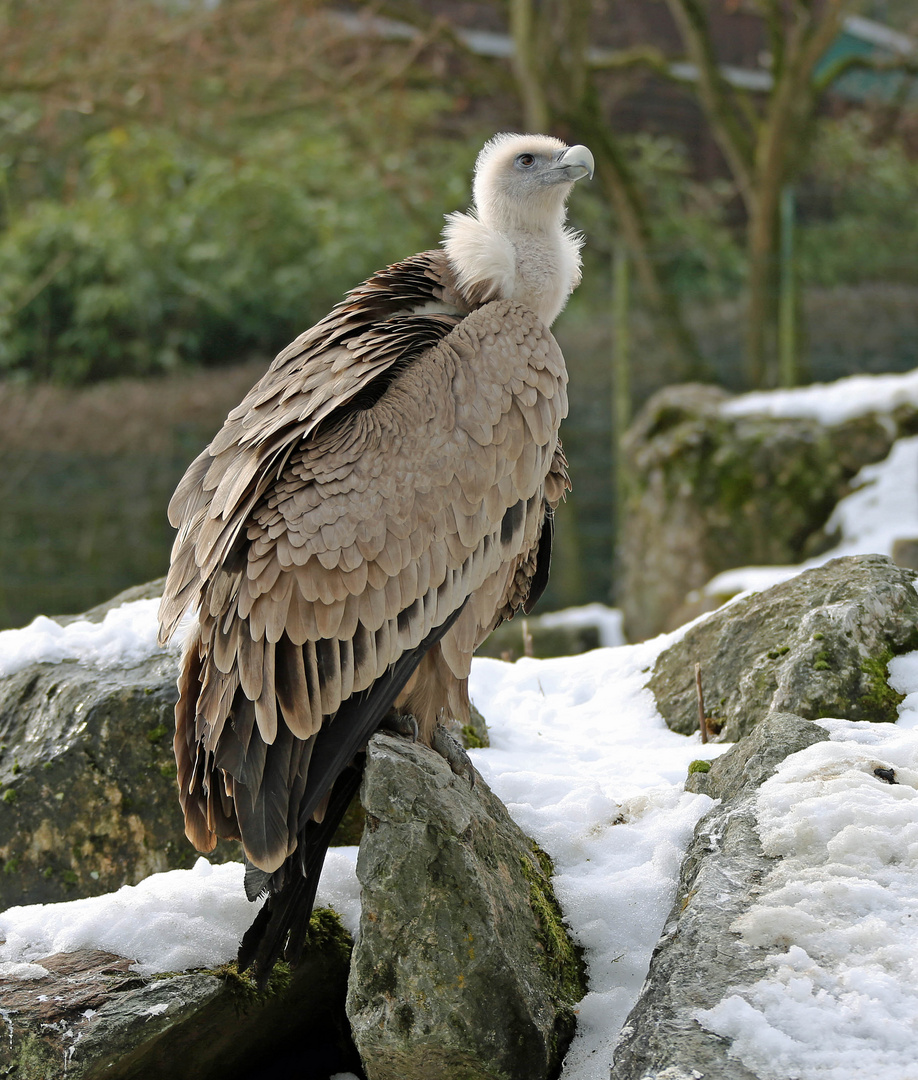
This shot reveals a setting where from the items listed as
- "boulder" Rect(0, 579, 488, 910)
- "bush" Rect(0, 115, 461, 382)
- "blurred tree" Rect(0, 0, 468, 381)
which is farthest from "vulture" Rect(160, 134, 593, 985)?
"bush" Rect(0, 115, 461, 382)

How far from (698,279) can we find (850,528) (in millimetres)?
3176

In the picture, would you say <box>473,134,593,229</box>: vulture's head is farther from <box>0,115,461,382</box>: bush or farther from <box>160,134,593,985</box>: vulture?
<box>0,115,461,382</box>: bush

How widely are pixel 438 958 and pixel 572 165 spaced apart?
91.0 inches

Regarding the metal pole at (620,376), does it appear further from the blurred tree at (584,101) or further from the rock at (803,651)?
the rock at (803,651)

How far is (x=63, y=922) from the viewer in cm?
278

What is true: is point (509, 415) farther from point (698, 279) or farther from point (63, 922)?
point (698, 279)

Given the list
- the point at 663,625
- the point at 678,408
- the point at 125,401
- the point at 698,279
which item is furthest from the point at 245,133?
the point at 663,625

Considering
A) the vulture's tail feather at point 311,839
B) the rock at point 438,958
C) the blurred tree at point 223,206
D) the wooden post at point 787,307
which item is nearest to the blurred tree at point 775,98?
the wooden post at point 787,307

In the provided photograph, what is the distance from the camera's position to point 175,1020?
2.53 meters

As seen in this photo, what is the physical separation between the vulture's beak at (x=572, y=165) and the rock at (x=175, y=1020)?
7.38 feet

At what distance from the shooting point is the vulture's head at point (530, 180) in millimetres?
3455

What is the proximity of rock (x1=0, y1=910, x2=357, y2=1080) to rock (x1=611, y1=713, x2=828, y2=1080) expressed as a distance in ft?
3.29

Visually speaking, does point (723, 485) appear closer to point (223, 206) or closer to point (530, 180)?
point (530, 180)

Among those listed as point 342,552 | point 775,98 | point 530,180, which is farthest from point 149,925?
point 775,98
